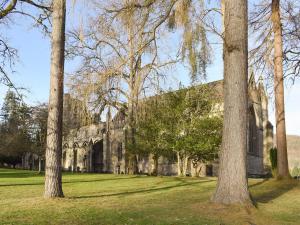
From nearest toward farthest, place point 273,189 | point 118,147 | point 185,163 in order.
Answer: point 273,189 → point 185,163 → point 118,147

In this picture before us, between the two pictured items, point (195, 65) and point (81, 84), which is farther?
point (81, 84)

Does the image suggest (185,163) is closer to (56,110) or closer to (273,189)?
(273,189)

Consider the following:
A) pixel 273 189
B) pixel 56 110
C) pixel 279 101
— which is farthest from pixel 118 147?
pixel 56 110

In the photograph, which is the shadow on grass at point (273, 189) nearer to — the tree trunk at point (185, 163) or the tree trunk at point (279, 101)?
the tree trunk at point (279, 101)

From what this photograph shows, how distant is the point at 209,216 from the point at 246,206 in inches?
48.4

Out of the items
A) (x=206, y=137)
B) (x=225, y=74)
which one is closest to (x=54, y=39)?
(x=225, y=74)

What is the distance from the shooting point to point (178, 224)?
826cm

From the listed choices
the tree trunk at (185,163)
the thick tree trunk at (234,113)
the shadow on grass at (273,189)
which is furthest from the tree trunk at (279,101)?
the tree trunk at (185,163)

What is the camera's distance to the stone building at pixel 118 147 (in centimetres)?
4197

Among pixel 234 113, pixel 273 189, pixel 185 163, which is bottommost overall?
pixel 273 189

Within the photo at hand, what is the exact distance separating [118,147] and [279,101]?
35013mm

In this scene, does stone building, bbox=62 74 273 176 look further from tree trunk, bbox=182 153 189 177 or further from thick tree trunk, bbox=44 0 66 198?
thick tree trunk, bbox=44 0 66 198

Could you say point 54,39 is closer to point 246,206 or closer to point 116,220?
point 116,220

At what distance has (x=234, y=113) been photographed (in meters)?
10.1
